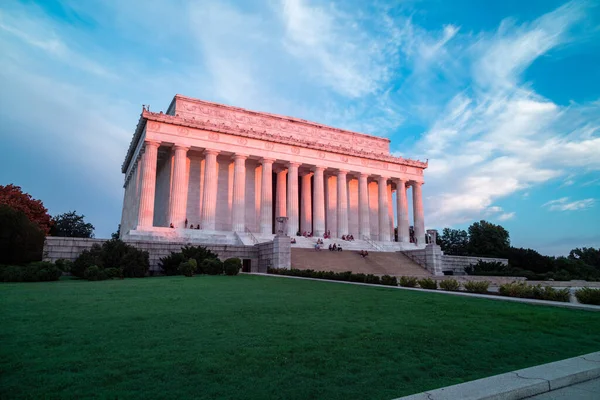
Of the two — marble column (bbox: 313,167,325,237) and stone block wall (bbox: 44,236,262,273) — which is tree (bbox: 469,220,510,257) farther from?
stone block wall (bbox: 44,236,262,273)

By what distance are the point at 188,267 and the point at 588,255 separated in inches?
3573

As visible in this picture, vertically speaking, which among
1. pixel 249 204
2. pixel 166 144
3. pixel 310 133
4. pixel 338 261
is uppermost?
pixel 310 133

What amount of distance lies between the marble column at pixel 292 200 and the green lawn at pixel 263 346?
33.6 metres

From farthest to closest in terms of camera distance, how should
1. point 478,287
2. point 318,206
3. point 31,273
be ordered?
point 318,206 → point 31,273 → point 478,287

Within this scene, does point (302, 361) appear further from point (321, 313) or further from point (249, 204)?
point (249, 204)

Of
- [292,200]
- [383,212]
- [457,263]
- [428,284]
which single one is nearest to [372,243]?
[383,212]

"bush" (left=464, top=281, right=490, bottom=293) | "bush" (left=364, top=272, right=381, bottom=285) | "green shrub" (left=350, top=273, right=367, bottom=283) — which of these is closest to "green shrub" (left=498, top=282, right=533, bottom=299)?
"bush" (left=464, top=281, right=490, bottom=293)

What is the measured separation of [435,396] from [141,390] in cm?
343

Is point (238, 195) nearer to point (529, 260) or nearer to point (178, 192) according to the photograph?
point (178, 192)

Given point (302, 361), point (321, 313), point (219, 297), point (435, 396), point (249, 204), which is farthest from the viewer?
point (249, 204)

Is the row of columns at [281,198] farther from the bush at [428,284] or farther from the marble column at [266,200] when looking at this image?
the bush at [428,284]

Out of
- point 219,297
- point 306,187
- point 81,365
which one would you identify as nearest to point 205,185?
point 306,187

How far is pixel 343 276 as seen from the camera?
2364cm

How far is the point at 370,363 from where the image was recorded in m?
5.98
